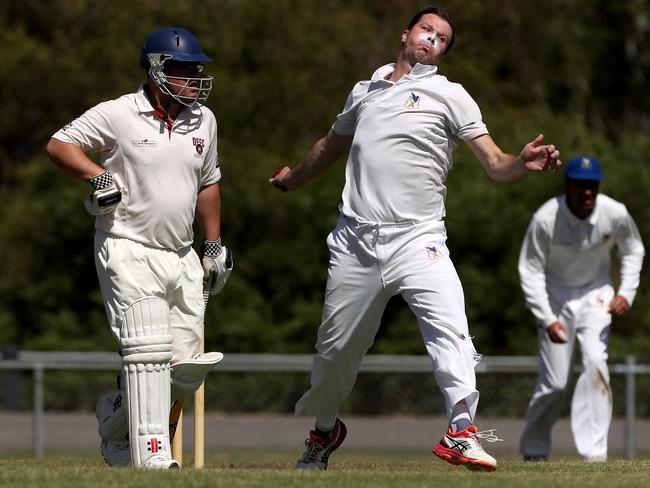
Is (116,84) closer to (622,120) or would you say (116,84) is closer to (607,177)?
(607,177)

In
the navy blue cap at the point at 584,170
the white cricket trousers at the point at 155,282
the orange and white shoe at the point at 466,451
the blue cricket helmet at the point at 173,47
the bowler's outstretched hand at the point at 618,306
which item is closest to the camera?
the orange and white shoe at the point at 466,451

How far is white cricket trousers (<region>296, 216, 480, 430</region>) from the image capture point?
295 inches

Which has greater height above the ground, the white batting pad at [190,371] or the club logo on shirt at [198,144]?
the club logo on shirt at [198,144]

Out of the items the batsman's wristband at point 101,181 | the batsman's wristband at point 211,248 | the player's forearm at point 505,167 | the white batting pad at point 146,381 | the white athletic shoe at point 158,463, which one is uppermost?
the player's forearm at point 505,167

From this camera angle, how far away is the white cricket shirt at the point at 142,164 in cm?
769

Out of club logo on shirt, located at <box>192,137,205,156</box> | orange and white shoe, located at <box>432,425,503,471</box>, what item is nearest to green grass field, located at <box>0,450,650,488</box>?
orange and white shoe, located at <box>432,425,503,471</box>

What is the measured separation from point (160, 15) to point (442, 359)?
18.4 m

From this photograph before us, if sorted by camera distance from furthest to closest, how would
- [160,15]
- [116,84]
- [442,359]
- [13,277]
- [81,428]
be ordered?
[160,15] < [116,84] < [13,277] < [81,428] < [442,359]

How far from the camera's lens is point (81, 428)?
15352mm

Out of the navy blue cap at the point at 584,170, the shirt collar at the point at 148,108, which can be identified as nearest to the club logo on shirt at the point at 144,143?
the shirt collar at the point at 148,108

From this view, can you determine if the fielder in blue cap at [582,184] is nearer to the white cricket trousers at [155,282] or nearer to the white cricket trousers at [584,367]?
the white cricket trousers at [584,367]

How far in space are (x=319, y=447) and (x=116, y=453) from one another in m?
1.08

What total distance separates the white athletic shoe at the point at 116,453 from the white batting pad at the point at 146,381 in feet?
1.89

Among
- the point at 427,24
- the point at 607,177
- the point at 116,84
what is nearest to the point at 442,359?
the point at 427,24
